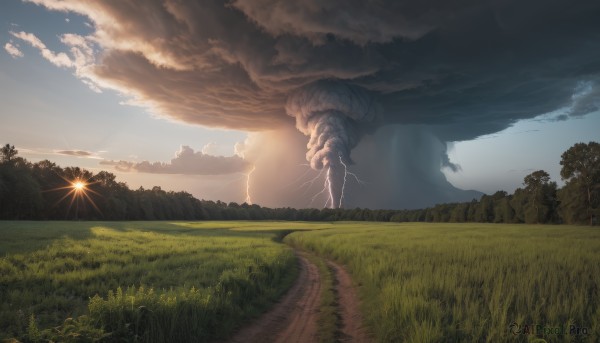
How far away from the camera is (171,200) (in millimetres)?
112000

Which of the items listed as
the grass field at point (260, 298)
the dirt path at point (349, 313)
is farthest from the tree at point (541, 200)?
the dirt path at point (349, 313)

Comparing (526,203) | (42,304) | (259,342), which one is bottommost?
(259,342)

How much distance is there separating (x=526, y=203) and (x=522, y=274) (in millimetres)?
79920

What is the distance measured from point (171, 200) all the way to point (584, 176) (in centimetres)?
10819

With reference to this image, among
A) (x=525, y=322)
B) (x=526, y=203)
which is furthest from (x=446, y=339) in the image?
(x=526, y=203)

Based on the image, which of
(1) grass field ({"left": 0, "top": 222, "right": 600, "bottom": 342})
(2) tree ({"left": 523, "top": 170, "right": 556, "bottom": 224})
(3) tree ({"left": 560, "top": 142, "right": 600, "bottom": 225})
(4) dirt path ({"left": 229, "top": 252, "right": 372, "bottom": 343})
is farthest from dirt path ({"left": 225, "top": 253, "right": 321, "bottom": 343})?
(2) tree ({"left": 523, "top": 170, "right": 556, "bottom": 224})

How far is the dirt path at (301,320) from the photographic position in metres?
8.70

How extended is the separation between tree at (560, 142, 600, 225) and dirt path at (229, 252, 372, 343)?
6634 cm

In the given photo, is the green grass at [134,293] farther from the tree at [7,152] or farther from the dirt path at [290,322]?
the tree at [7,152]

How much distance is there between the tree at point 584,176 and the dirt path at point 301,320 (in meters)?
66.3

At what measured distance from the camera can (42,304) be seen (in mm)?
9133

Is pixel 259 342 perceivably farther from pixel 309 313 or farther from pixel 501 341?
pixel 501 341

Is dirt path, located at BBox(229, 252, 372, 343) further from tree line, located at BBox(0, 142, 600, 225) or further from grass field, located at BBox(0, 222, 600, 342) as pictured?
tree line, located at BBox(0, 142, 600, 225)

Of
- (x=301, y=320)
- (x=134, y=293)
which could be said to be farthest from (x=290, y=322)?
(x=134, y=293)
